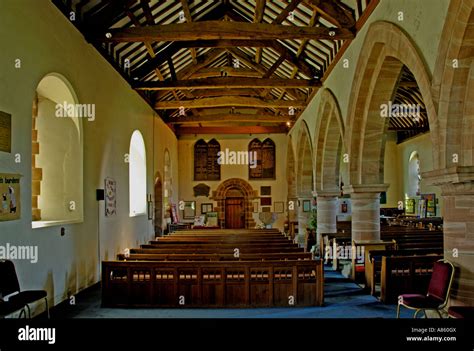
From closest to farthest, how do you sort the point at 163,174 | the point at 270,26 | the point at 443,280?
the point at 443,280
the point at 270,26
the point at 163,174

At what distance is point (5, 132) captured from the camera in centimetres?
427

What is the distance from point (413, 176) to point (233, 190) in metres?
7.31

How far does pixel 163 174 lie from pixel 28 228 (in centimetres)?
901

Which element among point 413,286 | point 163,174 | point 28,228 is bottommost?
point 413,286

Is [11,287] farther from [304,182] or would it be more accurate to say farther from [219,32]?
[304,182]

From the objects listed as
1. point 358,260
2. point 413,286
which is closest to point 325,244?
point 358,260

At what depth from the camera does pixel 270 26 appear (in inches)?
274

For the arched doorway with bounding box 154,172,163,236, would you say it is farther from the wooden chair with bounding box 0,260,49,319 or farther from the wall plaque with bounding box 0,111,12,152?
the wooden chair with bounding box 0,260,49,319

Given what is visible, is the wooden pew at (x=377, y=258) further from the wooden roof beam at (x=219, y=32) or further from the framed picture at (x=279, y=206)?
the framed picture at (x=279, y=206)

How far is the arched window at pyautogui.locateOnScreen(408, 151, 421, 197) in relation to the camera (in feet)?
53.9

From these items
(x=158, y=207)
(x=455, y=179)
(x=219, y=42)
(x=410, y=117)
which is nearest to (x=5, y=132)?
(x=455, y=179)

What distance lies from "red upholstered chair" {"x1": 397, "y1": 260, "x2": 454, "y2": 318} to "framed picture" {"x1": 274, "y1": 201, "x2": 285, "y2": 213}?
13.4m

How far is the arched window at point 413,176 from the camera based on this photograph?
16.4 m
